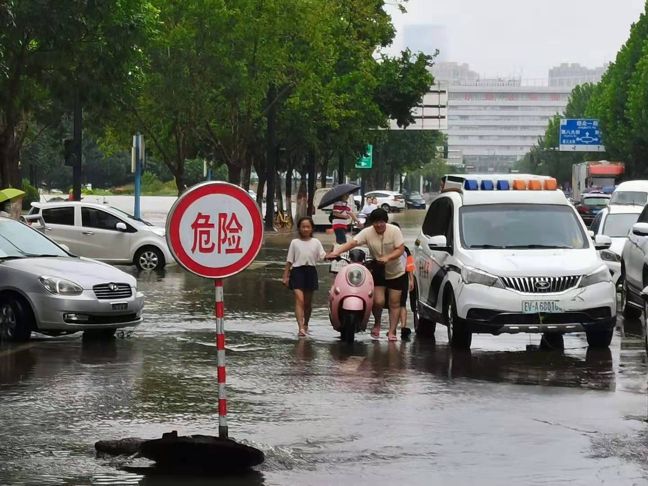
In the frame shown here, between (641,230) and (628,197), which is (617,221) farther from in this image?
(628,197)

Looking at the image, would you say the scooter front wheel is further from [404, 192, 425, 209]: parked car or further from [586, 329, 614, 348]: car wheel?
[404, 192, 425, 209]: parked car

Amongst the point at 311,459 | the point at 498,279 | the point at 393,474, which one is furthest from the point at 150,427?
the point at 498,279

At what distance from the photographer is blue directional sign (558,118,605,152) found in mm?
111688

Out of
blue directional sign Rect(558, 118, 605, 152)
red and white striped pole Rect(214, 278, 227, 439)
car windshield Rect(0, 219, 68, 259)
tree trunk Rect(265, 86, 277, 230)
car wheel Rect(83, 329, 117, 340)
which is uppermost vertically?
blue directional sign Rect(558, 118, 605, 152)

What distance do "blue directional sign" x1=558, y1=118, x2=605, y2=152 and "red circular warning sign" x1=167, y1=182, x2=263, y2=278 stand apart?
103m

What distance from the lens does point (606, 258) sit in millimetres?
23094

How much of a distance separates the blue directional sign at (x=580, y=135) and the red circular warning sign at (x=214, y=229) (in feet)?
339

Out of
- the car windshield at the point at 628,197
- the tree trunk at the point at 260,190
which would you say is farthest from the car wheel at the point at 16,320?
the tree trunk at the point at 260,190

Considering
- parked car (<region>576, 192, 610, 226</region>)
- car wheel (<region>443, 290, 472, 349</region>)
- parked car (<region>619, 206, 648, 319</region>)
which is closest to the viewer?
car wheel (<region>443, 290, 472, 349</region>)

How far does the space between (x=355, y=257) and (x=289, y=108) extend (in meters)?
39.8

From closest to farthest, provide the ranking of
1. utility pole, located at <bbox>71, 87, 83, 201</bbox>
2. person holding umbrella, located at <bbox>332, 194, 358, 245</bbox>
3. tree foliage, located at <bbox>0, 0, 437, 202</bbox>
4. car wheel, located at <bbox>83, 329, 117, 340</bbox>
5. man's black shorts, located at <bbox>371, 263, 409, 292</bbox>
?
car wheel, located at <bbox>83, 329, 117, 340</bbox> → man's black shorts, located at <bbox>371, 263, 409, 292</bbox> → tree foliage, located at <bbox>0, 0, 437, 202</bbox> → utility pole, located at <bbox>71, 87, 83, 201</bbox> → person holding umbrella, located at <bbox>332, 194, 358, 245</bbox>

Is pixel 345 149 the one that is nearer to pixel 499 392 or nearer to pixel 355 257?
pixel 355 257

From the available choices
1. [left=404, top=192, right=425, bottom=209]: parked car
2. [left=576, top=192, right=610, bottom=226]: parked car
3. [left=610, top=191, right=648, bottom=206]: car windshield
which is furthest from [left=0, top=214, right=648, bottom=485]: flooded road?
[left=404, top=192, right=425, bottom=209]: parked car

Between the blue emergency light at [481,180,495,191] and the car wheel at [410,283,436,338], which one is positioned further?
the car wheel at [410,283,436,338]
